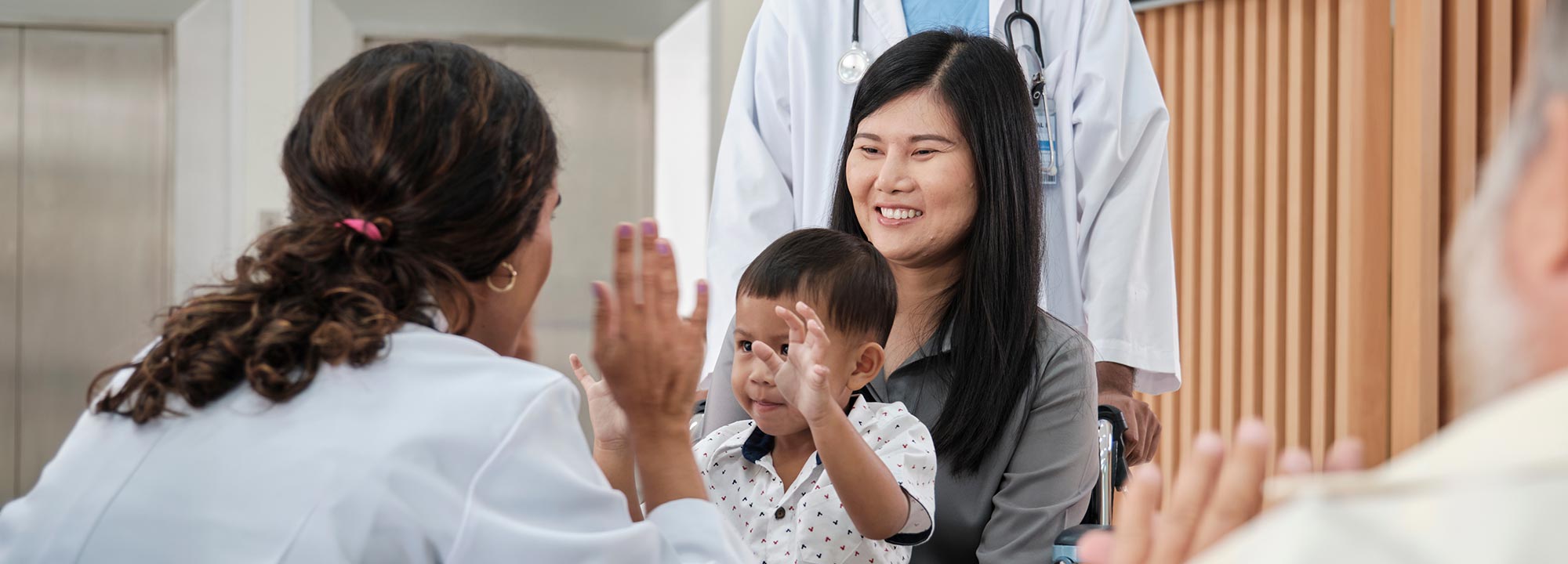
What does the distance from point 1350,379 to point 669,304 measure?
2899mm

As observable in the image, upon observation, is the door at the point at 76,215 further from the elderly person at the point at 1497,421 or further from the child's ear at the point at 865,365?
the elderly person at the point at 1497,421

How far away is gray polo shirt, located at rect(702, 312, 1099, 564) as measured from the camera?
1586 mm

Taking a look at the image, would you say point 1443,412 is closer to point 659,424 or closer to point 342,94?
point 659,424

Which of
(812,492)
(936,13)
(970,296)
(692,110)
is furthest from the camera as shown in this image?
(692,110)

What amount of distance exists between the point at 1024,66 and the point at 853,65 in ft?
0.96

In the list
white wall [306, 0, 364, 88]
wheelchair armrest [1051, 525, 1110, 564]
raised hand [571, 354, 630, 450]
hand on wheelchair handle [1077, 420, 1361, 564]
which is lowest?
wheelchair armrest [1051, 525, 1110, 564]

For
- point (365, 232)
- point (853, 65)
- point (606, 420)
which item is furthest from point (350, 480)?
point (853, 65)

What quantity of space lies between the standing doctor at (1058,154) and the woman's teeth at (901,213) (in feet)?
0.96

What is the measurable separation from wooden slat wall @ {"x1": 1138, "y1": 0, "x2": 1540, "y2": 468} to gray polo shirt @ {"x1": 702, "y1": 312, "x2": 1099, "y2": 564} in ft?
6.73

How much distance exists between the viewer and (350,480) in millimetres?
968

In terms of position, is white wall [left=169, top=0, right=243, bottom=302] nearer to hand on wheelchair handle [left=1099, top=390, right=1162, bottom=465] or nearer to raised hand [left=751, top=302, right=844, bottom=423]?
hand on wheelchair handle [left=1099, top=390, right=1162, bottom=465]

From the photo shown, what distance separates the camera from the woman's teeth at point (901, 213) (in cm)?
181

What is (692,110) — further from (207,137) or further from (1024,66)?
(1024,66)

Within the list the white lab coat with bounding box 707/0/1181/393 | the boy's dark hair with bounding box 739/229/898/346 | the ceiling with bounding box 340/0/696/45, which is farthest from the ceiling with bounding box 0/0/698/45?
the boy's dark hair with bounding box 739/229/898/346
